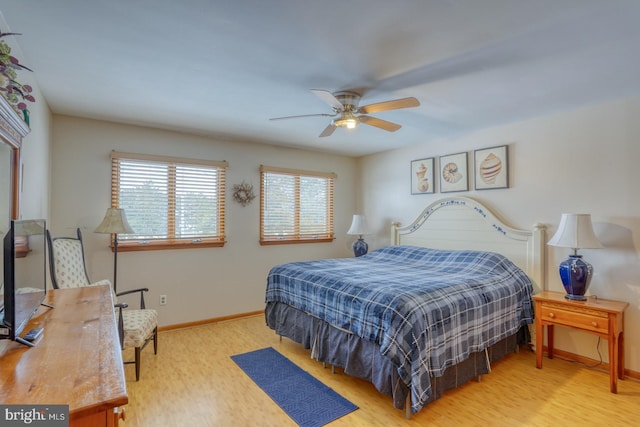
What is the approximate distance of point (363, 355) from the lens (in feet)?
8.16

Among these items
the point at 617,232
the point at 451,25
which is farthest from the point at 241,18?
the point at 617,232

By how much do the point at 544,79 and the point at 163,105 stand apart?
3128mm

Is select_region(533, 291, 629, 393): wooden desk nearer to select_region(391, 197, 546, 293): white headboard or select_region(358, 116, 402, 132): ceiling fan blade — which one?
select_region(391, 197, 546, 293): white headboard

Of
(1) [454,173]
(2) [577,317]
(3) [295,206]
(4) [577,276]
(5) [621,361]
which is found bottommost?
(5) [621,361]

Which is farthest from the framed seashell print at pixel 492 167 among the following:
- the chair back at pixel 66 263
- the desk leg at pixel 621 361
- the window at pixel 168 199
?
the chair back at pixel 66 263

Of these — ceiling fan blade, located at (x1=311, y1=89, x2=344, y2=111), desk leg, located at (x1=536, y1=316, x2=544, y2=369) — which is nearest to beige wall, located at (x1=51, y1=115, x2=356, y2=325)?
ceiling fan blade, located at (x1=311, y1=89, x2=344, y2=111)

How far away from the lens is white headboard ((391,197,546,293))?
3377 millimetres

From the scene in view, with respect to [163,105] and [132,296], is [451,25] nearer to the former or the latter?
[163,105]

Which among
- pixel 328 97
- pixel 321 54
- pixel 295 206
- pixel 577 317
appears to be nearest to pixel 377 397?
pixel 577 317

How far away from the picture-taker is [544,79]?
8.07 feet

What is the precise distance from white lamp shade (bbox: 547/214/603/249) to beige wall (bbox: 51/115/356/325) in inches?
125

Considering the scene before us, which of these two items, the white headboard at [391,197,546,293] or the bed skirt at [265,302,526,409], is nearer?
the bed skirt at [265,302,526,409]

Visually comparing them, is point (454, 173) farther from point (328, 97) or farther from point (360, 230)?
point (328, 97)

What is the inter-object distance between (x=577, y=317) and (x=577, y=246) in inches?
23.1
